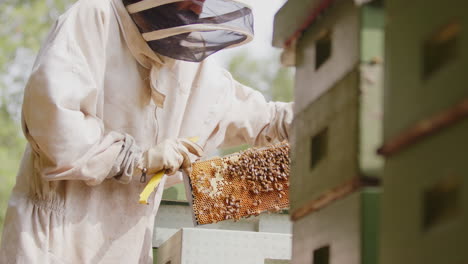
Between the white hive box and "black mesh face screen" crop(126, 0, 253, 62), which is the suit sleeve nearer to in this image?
"black mesh face screen" crop(126, 0, 253, 62)

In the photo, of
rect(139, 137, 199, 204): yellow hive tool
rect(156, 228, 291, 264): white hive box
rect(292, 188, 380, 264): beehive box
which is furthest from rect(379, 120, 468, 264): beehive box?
rect(156, 228, 291, 264): white hive box

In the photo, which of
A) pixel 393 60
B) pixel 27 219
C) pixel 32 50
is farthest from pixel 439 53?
pixel 32 50

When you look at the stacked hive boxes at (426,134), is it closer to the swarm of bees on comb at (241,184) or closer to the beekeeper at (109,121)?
the beekeeper at (109,121)

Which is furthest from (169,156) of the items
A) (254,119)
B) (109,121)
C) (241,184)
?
(254,119)

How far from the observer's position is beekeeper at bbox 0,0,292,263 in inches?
106

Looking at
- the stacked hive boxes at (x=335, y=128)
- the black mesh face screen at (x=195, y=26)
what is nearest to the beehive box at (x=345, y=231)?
the stacked hive boxes at (x=335, y=128)

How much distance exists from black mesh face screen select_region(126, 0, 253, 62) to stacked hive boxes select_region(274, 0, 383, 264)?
50.0 inches

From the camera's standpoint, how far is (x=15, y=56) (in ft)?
33.4

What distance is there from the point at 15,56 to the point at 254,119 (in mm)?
7486

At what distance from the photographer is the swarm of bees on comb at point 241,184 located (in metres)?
3.01

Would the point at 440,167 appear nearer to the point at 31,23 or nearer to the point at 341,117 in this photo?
the point at 341,117

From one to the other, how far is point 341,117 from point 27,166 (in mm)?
1842

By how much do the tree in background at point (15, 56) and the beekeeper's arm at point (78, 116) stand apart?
725 cm

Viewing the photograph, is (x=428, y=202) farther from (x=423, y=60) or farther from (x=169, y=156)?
(x=169, y=156)
